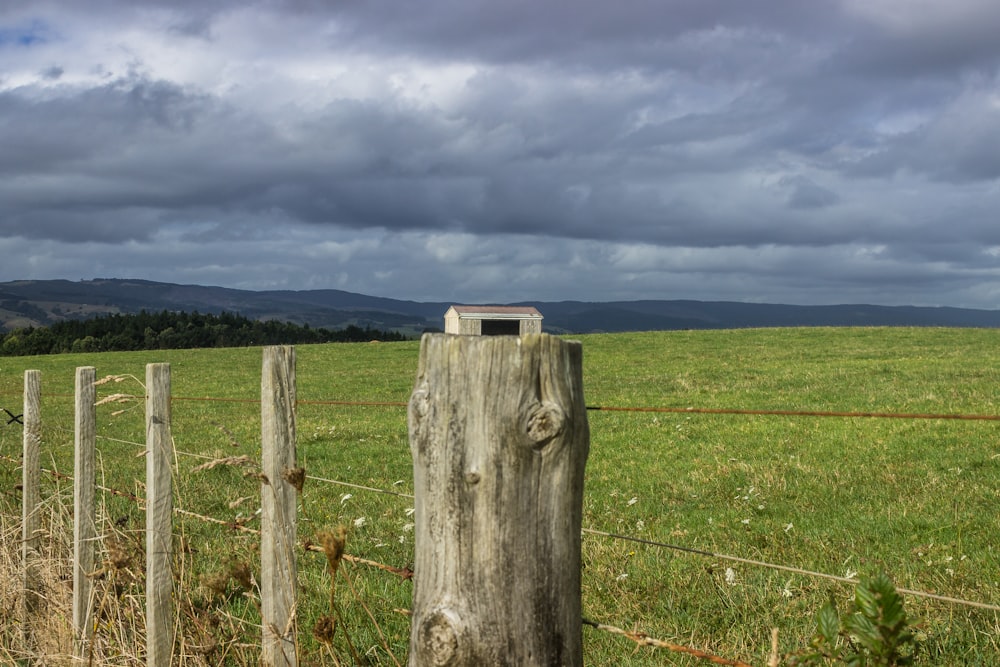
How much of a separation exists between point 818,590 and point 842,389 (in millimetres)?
17333

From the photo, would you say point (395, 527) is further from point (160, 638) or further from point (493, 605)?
point (493, 605)

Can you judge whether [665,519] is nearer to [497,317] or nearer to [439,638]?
[439,638]

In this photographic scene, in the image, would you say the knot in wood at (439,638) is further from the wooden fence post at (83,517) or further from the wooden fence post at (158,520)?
the wooden fence post at (83,517)

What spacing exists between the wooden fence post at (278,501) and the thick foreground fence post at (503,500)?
4.02 feet

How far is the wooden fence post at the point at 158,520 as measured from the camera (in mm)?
4094

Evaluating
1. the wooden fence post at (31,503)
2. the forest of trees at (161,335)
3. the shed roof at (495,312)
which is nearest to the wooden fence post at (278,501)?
the wooden fence post at (31,503)

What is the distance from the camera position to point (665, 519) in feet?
28.8

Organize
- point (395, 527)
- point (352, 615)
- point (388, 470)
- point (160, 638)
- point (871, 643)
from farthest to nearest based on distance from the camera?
point (388, 470) < point (395, 527) < point (352, 615) < point (160, 638) < point (871, 643)

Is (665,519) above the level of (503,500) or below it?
below

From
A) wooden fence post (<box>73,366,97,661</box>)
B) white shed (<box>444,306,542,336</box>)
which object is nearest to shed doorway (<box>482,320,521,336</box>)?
white shed (<box>444,306,542,336</box>)

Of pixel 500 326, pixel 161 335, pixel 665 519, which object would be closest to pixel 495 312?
pixel 500 326

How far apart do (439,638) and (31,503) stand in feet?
15.4

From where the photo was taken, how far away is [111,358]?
44844 millimetres

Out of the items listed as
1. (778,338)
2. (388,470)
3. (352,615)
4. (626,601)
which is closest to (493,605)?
(352,615)
